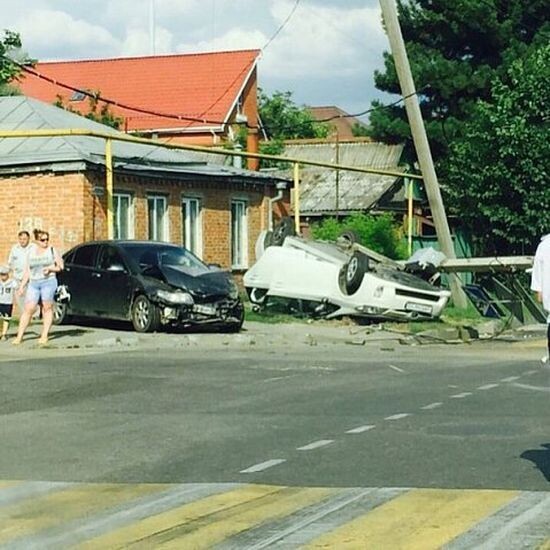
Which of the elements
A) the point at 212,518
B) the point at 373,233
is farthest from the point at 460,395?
the point at 373,233

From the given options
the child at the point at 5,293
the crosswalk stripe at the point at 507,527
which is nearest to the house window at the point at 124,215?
the child at the point at 5,293

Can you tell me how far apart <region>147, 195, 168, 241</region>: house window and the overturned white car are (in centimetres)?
430

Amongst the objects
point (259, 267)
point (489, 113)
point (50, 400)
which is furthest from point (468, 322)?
point (50, 400)

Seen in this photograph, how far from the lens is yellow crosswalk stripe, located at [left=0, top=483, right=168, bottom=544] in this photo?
822cm

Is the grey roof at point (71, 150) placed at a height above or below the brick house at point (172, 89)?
below

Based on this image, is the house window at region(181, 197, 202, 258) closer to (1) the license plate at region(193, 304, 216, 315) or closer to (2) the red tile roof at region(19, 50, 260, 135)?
(1) the license plate at region(193, 304, 216, 315)

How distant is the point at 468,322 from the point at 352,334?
4678 millimetres

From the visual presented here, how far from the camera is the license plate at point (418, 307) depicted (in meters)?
26.3

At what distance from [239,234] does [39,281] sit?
14016 millimetres

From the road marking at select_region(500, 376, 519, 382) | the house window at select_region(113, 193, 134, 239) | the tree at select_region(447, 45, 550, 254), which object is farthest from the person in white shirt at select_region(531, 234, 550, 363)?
the tree at select_region(447, 45, 550, 254)

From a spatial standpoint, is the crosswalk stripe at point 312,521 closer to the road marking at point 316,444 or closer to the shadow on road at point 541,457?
the shadow on road at point 541,457

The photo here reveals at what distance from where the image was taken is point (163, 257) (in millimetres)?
24312

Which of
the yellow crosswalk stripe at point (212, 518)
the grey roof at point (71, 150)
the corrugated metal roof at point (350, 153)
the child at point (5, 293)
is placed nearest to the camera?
the yellow crosswalk stripe at point (212, 518)

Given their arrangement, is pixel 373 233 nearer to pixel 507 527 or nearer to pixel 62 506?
pixel 62 506
